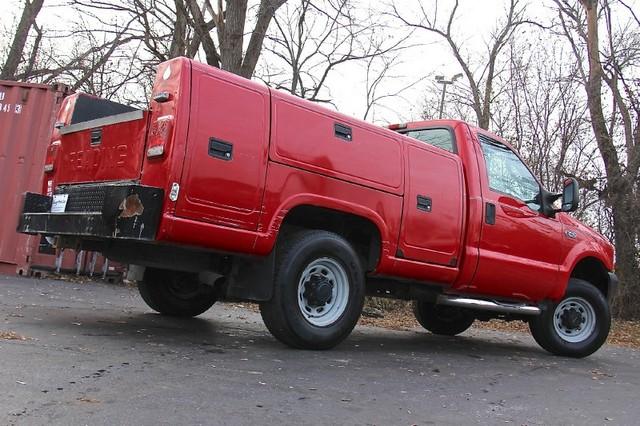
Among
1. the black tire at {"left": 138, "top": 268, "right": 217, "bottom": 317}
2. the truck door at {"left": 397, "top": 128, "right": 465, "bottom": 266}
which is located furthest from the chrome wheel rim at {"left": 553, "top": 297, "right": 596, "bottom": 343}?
the black tire at {"left": 138, "top": 268, "right": 217, "bottom": 317}

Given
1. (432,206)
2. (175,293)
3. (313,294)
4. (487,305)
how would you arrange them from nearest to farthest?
(313,294) → (432,206) → (487,305) → (175,293)

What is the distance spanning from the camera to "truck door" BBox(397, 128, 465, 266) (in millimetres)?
6031

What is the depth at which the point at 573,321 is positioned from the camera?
741 centimetres

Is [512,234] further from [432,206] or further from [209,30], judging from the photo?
[209,30]

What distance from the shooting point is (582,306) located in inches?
298

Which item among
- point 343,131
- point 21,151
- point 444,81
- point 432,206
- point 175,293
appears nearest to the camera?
point 343,131

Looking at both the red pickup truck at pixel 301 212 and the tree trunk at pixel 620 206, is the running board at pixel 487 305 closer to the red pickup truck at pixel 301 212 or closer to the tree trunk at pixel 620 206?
the red pickup truck at pixel 301 212

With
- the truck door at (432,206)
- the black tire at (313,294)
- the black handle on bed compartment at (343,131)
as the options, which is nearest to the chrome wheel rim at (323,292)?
the black tire at (313,294)

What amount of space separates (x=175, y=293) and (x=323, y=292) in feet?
7.50

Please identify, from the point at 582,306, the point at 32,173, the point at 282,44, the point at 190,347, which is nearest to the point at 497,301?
the point at 582,306

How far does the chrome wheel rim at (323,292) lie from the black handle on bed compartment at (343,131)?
1.10m

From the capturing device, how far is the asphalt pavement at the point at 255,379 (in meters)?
3.41

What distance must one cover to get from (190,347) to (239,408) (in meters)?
1.81

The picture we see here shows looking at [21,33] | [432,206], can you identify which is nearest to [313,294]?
[432,206]
